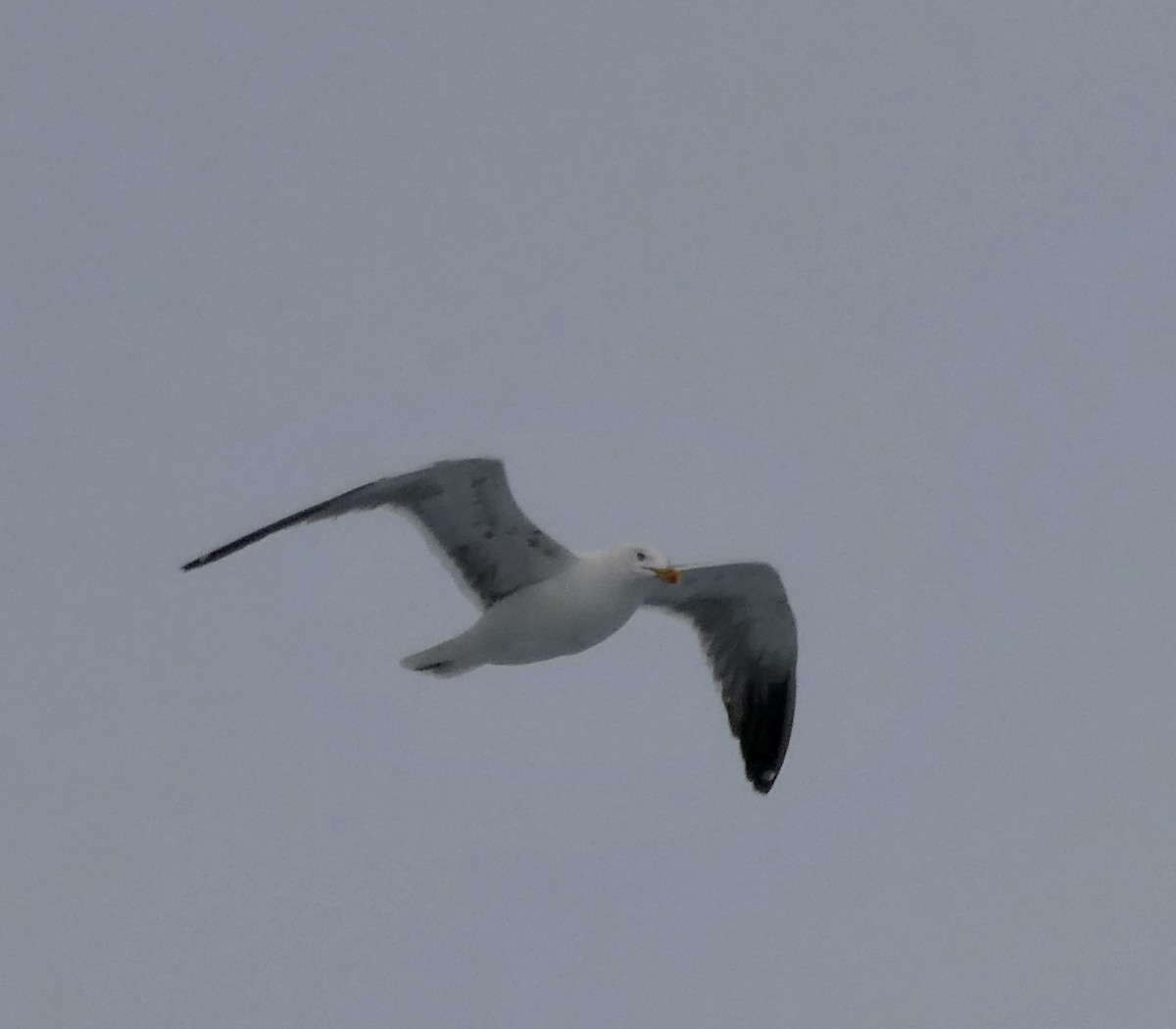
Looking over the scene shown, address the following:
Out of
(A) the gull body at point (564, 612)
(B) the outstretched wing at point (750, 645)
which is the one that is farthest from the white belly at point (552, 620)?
(B) the outstretched wing at point (750, 645)

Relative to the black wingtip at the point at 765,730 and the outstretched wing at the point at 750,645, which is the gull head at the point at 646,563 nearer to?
the outstretched wing at the point at 750,645

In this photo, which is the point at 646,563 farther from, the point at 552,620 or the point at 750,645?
the point at 750,645

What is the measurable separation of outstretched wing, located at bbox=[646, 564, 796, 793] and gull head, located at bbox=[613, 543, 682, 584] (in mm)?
1460

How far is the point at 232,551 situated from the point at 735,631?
4.70 metres

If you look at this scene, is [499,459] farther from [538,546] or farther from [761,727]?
[761,727]

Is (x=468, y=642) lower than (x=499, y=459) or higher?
lower

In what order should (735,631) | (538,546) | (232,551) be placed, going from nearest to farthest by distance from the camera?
(232,551)
(538,546)
(735,631)

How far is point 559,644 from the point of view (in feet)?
49.2

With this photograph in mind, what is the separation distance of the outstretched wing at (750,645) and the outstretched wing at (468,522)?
5.70 feet

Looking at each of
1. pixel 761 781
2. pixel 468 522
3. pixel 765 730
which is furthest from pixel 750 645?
pixel 468 522

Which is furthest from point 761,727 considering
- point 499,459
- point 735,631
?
point 499,459

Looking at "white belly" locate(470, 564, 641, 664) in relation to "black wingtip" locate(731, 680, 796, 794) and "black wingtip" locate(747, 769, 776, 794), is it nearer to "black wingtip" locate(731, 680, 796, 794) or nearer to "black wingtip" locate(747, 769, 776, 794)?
"black wingtip" locate(731, 680, 796, 794)

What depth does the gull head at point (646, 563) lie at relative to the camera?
14.9 metres

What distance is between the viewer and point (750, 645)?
1728 cm
